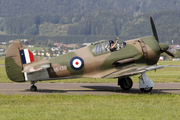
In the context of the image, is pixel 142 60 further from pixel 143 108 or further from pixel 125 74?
pixel 143 108

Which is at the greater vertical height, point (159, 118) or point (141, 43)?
point (141, 43)

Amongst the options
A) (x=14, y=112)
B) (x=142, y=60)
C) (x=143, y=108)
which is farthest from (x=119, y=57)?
Result: (x=14, y=112)

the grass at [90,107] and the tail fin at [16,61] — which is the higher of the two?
the tail fin at [16,61]

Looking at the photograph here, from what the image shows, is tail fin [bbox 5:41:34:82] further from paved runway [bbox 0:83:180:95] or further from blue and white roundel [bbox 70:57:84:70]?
blue and white roundel [bbox 70:57:84:70]

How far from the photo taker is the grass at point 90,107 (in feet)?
30.6

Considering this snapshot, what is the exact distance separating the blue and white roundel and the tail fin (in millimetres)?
2355

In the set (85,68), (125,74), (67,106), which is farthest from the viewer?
(85,68)

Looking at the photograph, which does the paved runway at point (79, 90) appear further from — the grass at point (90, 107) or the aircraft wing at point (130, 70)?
the grass at point (90, 107)

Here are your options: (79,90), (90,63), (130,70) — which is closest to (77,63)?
(90,63)

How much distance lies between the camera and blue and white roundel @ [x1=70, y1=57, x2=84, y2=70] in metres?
14.6

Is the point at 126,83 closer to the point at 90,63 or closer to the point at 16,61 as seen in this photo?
the point at 90,63

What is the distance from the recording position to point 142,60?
1509cm

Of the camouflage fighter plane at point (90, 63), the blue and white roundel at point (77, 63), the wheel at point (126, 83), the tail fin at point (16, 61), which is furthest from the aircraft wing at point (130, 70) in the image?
the tail fin at point (16, 61)

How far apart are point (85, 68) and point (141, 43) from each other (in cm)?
353
